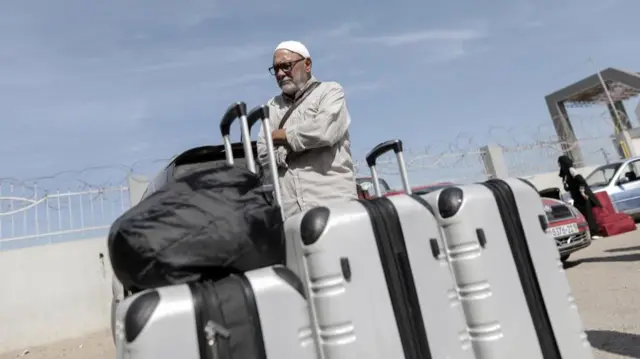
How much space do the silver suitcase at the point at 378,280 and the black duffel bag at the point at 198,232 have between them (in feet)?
0.48

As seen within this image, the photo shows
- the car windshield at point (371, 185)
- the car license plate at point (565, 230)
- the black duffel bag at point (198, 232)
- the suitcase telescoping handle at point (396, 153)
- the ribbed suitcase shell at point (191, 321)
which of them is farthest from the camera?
the car license plate at point (565, 230)

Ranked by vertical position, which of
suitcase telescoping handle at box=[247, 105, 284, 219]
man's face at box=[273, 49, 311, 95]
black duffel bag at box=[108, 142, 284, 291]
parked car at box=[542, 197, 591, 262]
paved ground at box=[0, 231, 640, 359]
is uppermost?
man's face at box=[273, 49, 311, 95]

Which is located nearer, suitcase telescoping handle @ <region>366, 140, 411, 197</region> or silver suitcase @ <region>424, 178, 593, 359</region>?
silver suitcase @ <region>424, 178, 593, 359</region>

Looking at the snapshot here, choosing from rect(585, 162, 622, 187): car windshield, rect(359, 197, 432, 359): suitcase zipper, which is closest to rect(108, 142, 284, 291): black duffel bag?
rect(359, 197, 432, 359): suitcase zipper

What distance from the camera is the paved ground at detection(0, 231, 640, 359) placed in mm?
3029

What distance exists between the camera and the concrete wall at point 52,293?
21.5 feet

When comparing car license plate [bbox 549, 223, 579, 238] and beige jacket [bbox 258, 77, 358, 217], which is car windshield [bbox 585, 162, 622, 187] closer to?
car license plate [bbox 549, 223, 579, 238]

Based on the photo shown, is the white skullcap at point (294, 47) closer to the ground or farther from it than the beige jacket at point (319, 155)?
farther from it

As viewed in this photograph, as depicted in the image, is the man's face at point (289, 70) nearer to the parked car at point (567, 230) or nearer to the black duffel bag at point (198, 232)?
the black duffel bag at point (198, 232)

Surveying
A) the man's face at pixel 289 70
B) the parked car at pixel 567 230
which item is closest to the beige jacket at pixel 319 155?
the man's face at pixel 289 70

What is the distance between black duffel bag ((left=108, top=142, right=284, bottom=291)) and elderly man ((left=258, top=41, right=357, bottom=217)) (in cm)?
43

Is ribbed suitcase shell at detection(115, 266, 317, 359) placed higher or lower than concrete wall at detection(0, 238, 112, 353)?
lower

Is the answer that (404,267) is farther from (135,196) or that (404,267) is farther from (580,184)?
(580,184)

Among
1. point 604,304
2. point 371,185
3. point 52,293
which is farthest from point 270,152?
point 52,293
